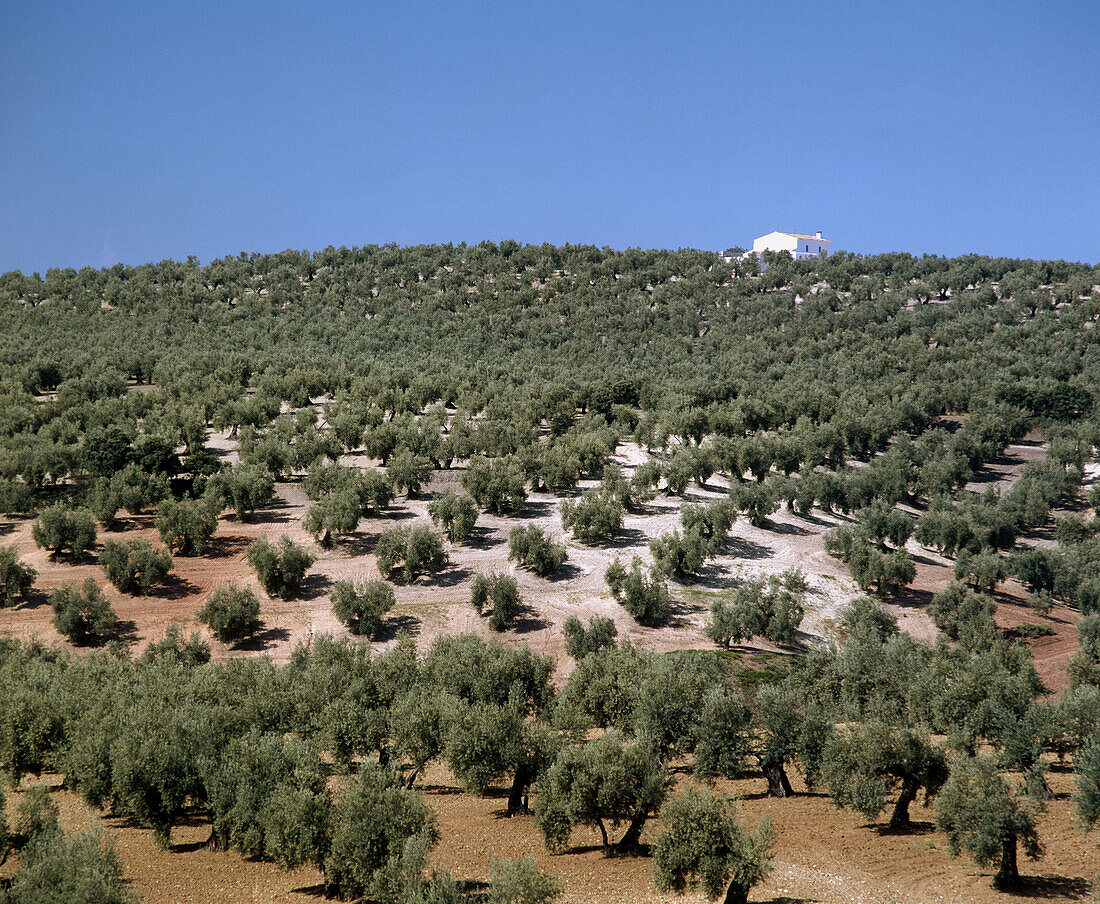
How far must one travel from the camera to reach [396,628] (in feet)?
159

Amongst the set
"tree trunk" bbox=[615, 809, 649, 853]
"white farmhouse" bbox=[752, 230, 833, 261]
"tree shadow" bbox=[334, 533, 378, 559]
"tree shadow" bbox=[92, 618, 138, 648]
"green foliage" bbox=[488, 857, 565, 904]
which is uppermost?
"white farmhouse" bbox=[752, 230, 833, 261]

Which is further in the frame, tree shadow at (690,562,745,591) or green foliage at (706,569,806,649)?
tree shadow at (690,562,745,591)

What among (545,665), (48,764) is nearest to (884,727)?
(545,665)

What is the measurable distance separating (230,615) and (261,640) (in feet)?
7.61

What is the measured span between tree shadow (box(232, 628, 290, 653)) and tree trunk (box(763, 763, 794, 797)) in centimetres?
2864

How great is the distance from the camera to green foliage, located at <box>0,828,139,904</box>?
59.9 ft

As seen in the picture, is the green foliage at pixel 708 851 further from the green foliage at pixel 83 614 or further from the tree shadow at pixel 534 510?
the tree shadow at pixel 534 510

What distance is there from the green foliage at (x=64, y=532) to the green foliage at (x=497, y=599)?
85.8 feet

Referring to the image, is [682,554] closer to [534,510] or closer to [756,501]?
[756,501]

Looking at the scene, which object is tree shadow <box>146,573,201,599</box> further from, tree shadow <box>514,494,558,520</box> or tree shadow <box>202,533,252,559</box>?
tree shadow <box>514,494,558,520</box>

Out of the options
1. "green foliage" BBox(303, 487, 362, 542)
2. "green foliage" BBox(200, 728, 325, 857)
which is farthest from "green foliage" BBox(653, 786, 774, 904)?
"green foliage" BBox(303, 487, 362, 542)

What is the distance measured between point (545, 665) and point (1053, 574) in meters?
42.3

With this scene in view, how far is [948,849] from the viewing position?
2416 centimetres

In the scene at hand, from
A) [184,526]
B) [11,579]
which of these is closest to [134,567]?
[184,526]
